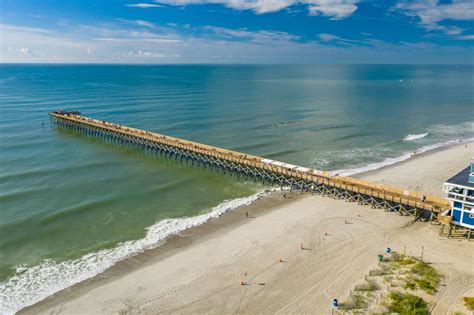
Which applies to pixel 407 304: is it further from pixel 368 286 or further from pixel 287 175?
pixel 287 175

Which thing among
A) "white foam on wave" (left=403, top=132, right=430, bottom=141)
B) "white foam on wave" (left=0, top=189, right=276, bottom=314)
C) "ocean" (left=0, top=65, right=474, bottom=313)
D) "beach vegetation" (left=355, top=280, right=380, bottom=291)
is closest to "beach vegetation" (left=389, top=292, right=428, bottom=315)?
"beach vegetation" (left=355, top=280, right=380, bottom=291)

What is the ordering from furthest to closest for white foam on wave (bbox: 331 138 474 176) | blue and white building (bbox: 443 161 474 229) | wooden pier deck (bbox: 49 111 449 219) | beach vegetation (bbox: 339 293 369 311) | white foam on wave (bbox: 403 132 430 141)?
white foam on wave (bbox: 403 132 430 141) < white foam on wave (bbox: 331 138 474 176) < wooden pier deck (bbox: 49 111 449 219) < blue and white building (bbox: 443 161 474 229) < beach vegetation (bbox: 339 293 369 311)

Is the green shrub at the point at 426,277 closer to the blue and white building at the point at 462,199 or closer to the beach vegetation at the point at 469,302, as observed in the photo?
the beach vegetation at the point at 469,302

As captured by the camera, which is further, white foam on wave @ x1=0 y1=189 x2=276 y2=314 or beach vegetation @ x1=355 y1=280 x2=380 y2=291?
white foam on wave @ x1=0 y1=189 x2=276 y2=314

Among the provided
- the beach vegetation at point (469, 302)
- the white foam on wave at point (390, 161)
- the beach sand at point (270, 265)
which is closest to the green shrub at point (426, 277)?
the beach sand at point (270, 265)

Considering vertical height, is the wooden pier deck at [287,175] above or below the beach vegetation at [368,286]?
above

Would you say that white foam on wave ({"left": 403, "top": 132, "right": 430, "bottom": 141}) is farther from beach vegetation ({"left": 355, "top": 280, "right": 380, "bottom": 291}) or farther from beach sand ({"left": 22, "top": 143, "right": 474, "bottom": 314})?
beach vegetation ({"left": 355, "top": 280, "right": 380, "bottom": 291})
